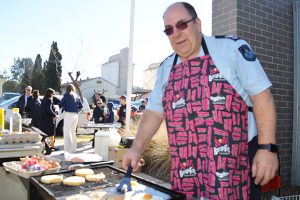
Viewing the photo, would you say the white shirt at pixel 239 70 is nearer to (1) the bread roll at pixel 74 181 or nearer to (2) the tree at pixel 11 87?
(1) the bread roll at pixel 74 181

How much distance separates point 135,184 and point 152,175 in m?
3.79

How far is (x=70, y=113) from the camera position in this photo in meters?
8.07

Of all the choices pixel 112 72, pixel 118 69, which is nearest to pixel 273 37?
pixel 118 69

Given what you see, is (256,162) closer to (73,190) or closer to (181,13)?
(181,13)

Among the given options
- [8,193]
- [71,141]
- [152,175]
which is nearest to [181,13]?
[8,193]

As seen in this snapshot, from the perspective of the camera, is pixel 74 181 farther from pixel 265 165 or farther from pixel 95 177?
pixel 265 165

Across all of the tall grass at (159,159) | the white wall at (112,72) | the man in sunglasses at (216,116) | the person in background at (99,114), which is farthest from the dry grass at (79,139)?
the white wall at (112,72)

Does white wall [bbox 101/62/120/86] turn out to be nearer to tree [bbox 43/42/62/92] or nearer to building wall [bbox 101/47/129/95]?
building wall [bbox 101/47/129/95]

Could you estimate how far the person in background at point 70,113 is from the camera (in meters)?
7.92

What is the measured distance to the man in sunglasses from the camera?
1604mm

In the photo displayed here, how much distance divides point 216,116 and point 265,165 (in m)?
0.35

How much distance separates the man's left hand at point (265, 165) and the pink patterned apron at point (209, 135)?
139mm

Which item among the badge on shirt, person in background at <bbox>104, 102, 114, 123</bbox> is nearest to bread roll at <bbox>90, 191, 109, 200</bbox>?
the badge on shirt

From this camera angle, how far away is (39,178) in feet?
6.89
